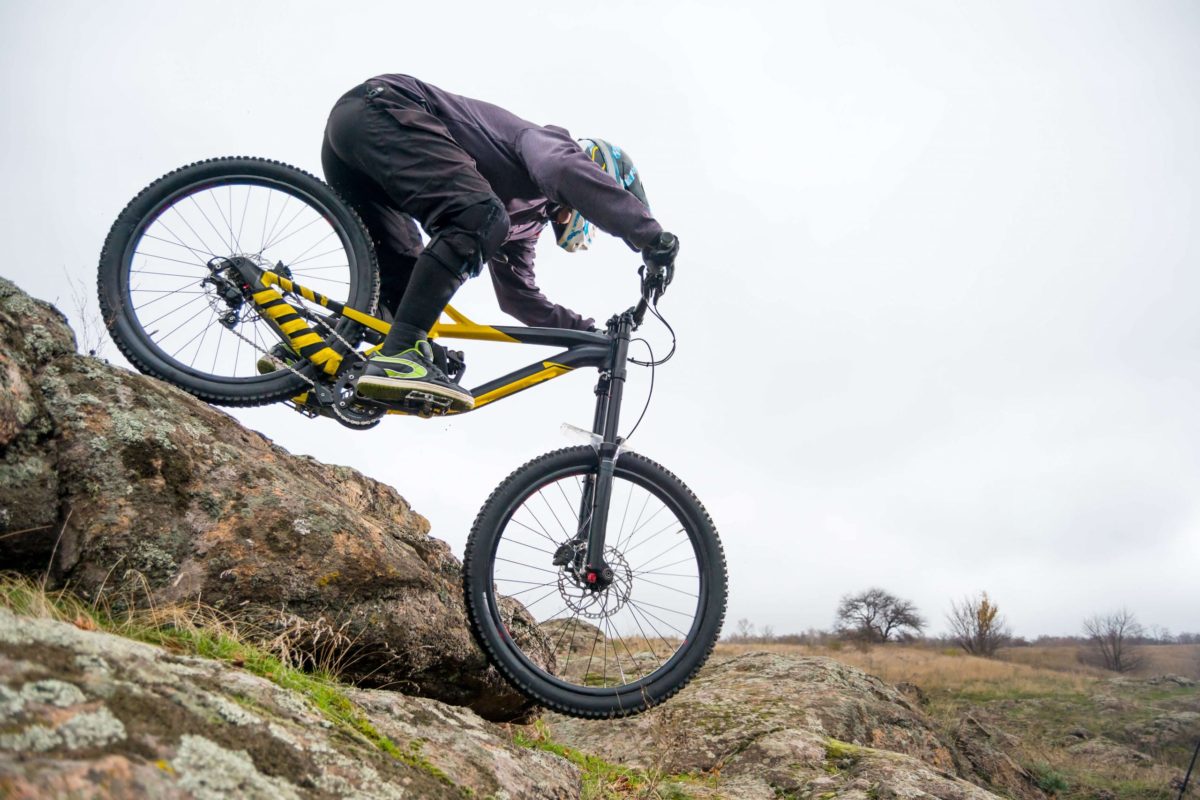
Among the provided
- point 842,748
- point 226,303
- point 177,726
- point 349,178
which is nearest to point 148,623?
point 177,726

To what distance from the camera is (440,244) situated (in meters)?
3.48

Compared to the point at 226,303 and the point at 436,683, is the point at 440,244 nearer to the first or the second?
the point at 226,303

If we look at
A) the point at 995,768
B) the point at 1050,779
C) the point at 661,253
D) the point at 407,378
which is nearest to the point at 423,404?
the point at 407,378

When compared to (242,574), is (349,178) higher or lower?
higher

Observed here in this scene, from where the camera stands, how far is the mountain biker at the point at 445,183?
3.49 meters

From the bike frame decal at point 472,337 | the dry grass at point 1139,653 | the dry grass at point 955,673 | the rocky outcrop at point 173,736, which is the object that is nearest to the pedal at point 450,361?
the bike frame decal at point 472,337

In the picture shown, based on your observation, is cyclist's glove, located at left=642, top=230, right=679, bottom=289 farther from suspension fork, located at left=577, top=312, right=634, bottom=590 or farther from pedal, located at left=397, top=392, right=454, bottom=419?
pedal, located at left=397, top=392, right=454, bottom=419

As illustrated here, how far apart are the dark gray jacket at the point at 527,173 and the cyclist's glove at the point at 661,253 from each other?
0.13 ft

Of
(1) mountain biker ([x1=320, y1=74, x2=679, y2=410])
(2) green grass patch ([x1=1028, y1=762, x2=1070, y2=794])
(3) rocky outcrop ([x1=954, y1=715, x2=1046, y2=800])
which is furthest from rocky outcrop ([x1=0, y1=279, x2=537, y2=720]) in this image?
(2) green grass patch ([x1=1028, y1=762, x2=1070, y2=794])

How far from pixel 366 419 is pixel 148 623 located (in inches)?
55.2

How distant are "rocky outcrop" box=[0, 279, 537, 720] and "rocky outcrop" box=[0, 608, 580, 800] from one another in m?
0.76

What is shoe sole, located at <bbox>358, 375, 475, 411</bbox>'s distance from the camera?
332 centimetres

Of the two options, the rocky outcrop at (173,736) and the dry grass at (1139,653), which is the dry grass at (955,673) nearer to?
the dry grass at (1139,653)

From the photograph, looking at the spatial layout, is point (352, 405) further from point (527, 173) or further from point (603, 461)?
point (527, 173)
